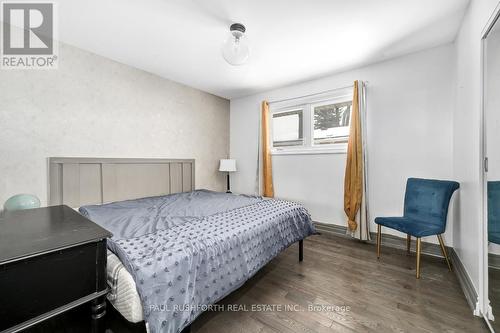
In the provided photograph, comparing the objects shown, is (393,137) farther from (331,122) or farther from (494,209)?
(494,209)

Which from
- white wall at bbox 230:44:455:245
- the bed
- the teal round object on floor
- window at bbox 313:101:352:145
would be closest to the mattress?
the bed

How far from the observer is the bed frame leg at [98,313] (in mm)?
903

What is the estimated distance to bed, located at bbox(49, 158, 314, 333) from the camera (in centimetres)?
105

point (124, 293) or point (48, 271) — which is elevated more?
point (48, 271)

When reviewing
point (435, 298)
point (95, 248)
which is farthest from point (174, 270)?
point (435, 298)

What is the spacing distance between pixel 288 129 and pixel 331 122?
0.78 m

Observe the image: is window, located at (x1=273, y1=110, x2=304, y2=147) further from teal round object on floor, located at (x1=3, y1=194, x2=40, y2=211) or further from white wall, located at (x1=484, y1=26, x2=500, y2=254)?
teal round object on floor, located at (x1=3, y1=194, x2=40, y2=211)

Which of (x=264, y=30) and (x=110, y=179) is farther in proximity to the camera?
(x=110, y=179)

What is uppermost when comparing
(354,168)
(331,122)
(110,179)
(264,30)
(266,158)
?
(264,30)

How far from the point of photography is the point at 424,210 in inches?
92.7

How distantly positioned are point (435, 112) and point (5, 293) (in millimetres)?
3700

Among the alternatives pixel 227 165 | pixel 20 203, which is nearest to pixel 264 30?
pixel 227 165

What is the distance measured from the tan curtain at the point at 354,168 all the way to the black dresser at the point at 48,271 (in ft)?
9.66

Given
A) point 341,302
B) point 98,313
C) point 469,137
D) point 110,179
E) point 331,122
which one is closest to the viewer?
point 98,313
